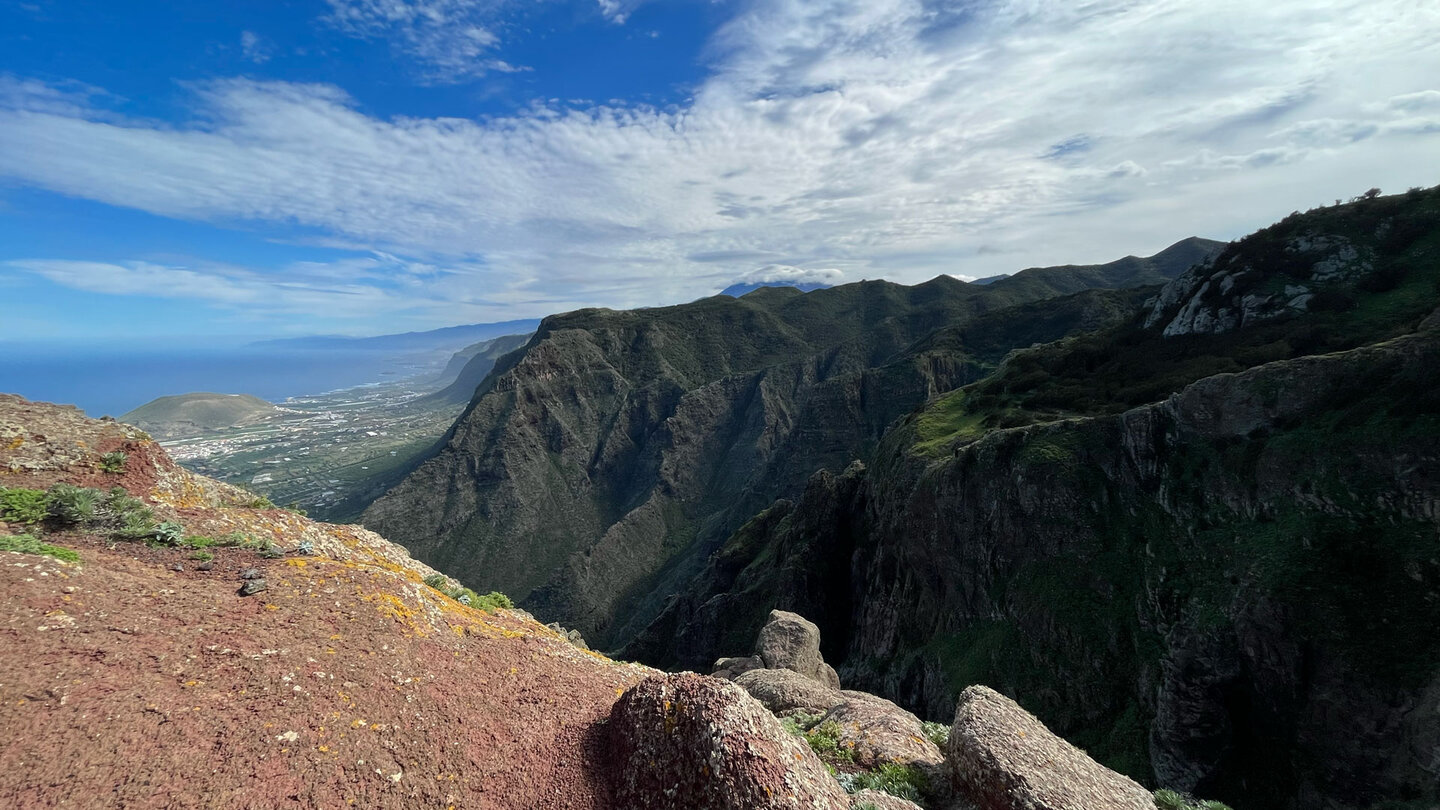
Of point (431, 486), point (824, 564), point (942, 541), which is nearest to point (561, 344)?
point (431, 486)

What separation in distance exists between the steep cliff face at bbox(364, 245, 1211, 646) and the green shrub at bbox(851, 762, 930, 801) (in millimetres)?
96883

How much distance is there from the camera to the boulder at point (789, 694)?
17.3 metres

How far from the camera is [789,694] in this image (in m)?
18.0

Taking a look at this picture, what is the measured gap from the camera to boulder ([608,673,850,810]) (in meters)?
8.20

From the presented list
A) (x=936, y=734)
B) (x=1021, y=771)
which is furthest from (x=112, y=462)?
(x=936, y=734)

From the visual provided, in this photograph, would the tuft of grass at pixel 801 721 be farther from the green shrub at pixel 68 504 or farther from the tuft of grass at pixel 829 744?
the green shrub at pixel 68 504

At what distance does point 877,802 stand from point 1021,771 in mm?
2880

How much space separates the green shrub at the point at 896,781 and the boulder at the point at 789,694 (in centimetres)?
581

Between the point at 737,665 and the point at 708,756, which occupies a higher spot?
the point at 708,756

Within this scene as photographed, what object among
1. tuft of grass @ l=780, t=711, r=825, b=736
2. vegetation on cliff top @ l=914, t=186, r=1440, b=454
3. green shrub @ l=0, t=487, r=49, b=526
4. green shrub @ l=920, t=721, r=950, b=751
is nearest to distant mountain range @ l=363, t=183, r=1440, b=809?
vegetation on cliff top @ l=914, t=186, r=1440, b=454

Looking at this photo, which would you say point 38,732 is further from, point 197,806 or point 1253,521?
point 1253,521

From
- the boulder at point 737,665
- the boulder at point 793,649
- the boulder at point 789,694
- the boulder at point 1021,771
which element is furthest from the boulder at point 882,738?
the boulder at point 793,649

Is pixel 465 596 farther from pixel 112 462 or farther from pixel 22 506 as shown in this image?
pixel 22 506

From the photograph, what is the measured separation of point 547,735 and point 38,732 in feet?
21.7
